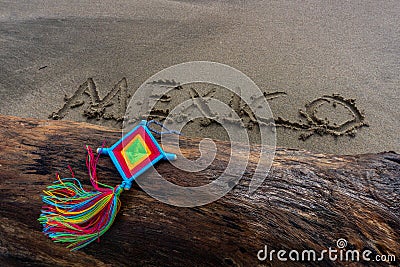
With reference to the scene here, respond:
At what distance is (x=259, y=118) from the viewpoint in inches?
81.4

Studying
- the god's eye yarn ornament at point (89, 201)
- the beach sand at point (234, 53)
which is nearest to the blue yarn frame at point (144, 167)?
the god's eye yarn ornament at point (89, 201)

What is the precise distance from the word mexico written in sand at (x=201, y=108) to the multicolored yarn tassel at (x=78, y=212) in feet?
3.33

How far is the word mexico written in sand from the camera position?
2037 millimetres

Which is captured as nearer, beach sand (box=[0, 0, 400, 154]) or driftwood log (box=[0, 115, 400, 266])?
driftwood log (box=[0, 115, 400, 266])

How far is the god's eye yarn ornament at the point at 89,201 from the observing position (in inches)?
40.0

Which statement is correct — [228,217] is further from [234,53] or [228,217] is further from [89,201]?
[234,53]

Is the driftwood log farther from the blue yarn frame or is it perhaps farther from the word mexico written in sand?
the word mexico written in sand

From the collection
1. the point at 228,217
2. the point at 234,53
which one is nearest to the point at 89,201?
the point at 228,217

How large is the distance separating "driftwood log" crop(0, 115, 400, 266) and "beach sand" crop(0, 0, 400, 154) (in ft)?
2.85

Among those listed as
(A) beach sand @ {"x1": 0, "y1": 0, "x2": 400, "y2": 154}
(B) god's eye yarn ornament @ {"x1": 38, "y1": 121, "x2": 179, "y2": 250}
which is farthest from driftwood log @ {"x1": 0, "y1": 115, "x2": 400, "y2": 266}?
(A) beach sand @ {"x1": 0, "y1": 0, "x2": 400, "y2": 154}

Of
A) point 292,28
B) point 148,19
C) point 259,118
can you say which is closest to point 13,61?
point 148,19

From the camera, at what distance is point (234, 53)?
2.59 meters

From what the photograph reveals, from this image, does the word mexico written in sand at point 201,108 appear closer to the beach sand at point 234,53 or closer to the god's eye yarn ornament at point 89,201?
the beach sand at point 234,53

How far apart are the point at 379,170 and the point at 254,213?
1.45ft
